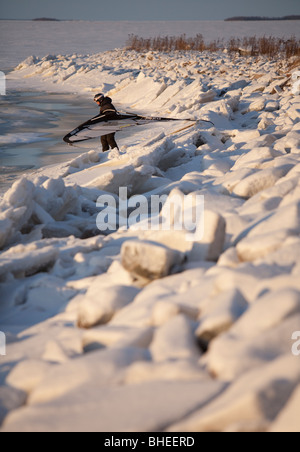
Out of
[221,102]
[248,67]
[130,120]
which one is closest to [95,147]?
[130,120]

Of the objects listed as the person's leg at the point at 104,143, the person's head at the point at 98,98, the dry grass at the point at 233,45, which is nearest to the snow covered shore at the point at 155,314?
the person's leg at the point at 104,143

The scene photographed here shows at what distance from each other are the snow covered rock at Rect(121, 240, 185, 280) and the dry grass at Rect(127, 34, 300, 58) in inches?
645

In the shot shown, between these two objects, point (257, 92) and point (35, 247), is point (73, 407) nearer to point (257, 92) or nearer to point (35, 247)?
point (35, 247)

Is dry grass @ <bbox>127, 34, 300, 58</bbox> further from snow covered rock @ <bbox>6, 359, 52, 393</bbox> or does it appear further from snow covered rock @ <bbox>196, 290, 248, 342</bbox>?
snow covered rock @ <bbox>6, 359, 52, 393</bbox>

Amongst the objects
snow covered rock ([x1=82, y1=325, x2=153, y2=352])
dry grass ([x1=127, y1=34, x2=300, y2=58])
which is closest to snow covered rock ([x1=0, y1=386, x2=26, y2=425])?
snow covered rock ([x1=82, y1=325, x2=153, y2=352])

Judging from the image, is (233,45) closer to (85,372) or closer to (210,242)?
(210,242)

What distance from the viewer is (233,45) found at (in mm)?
23219

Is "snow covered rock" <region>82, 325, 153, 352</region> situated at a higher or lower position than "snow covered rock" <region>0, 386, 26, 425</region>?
higher

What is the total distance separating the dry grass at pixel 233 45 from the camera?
62.5ft

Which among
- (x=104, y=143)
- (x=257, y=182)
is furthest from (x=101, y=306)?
(x=104, y=143)

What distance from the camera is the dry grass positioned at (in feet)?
62.5

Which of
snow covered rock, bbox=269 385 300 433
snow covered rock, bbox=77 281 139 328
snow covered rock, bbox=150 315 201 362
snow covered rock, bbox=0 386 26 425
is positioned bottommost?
snow covered rock, bbox=0 386 26 425

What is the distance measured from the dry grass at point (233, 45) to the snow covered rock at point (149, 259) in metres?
16.4
